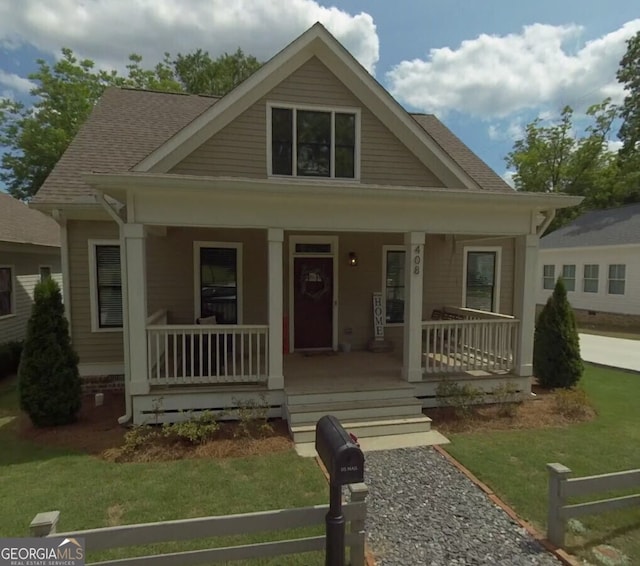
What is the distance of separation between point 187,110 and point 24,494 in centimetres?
941

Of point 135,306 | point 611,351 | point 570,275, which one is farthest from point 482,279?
point 570,275

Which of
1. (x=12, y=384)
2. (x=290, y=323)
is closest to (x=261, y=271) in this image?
(x=290, y=323)

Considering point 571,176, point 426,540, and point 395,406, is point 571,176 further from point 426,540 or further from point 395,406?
point 426,540

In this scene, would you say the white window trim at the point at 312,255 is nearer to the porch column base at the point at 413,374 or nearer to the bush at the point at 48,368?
the porch column base at the point at 413,374

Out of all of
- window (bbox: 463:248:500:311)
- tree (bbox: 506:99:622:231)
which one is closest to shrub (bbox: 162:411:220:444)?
window (bbox: 463:248:500:311)

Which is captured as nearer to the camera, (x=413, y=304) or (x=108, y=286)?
(x=413, y=304)

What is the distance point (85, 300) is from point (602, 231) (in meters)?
21.3

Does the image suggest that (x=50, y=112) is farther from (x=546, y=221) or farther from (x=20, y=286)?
(x=546, y=221)

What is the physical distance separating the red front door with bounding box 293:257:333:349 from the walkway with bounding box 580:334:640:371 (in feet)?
24.4

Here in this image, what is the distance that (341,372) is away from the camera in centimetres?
702

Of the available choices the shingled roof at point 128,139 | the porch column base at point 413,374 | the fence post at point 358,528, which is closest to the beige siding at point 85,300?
the shingled roof at point 128,139

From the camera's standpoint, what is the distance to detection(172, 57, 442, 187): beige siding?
724 centimetres

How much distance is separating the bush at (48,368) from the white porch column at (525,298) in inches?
292

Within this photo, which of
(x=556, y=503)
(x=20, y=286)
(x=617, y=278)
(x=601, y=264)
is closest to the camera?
(x=556, y=503)
